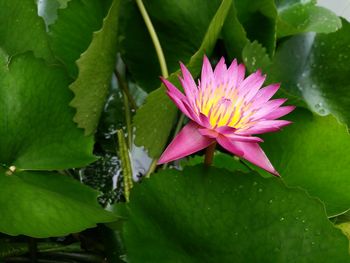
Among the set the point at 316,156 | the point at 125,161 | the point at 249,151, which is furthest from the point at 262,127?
the point at 125,161

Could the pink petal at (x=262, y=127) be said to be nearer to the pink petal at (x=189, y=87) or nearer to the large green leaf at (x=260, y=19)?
the pink petal at (x=189, y=87)

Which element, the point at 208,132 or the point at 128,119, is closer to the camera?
the point at 208,132

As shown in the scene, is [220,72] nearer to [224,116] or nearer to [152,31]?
[224,116]

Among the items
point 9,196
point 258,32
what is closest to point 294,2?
point 258,32

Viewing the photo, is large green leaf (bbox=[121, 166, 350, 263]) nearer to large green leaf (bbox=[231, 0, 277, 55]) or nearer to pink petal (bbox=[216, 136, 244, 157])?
pink petal (bbox=[216, 136, 244, 157])

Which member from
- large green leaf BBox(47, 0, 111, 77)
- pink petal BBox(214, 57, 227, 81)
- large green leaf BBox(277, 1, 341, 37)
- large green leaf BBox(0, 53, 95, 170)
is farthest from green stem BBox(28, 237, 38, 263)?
large green leaf BBox(277, 1, 341, 37)
